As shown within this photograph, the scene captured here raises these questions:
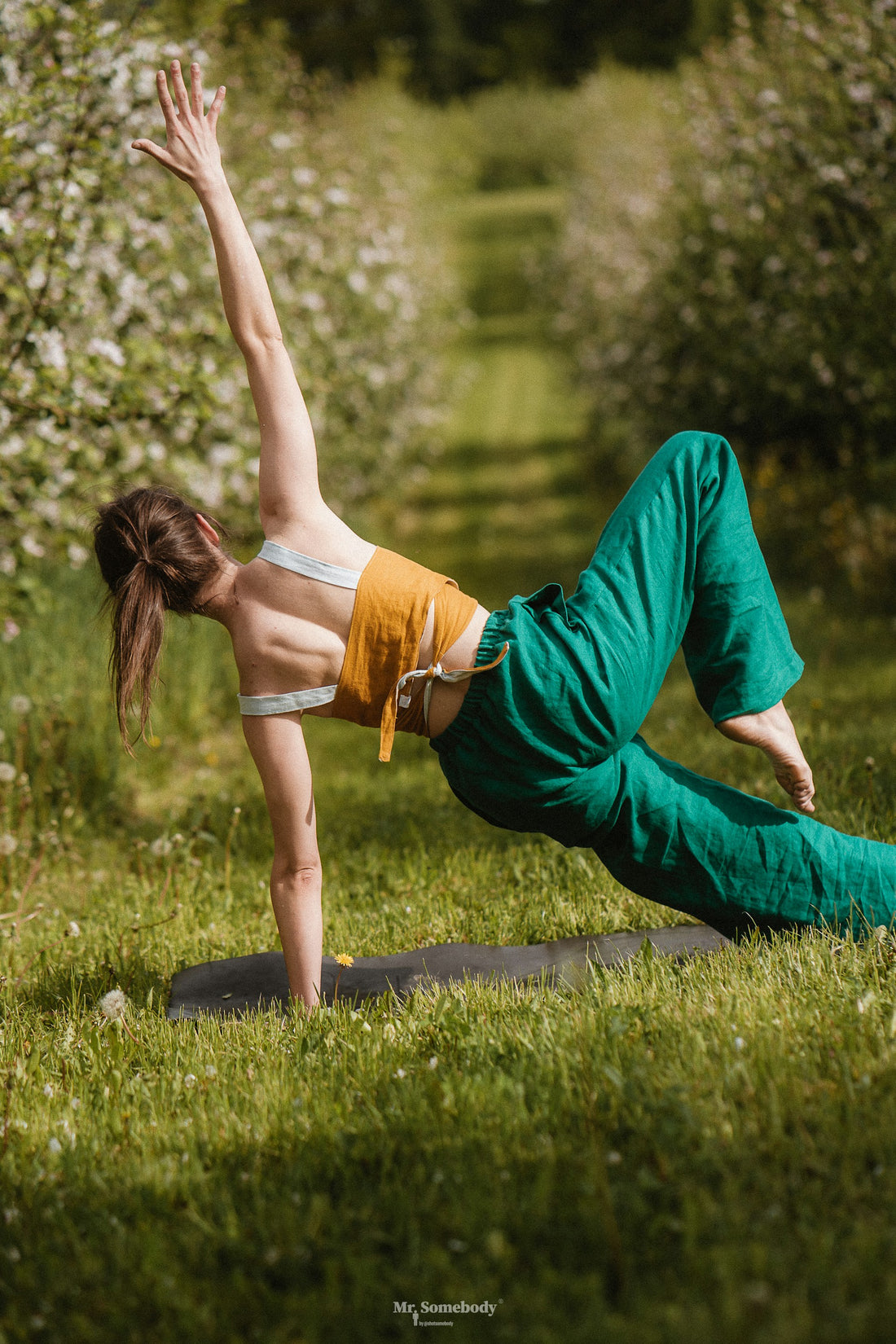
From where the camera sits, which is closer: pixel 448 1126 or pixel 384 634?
pixel 448 1126

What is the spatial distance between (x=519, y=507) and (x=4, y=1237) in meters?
10.4

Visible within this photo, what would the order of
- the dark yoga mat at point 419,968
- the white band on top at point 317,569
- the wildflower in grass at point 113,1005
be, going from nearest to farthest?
the white band on top at point 317,569
the wildflower in grass at point 113,1005
the dark yoga mat at point 419,968

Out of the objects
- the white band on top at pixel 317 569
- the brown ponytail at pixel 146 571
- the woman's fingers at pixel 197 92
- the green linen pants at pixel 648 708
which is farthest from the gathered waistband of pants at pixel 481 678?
the woman's fingers at pixel 197 92

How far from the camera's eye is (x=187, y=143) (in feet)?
8.38

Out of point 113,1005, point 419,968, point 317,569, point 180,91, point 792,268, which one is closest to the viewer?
point 317,569

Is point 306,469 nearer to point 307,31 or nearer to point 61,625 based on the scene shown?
point 61,625

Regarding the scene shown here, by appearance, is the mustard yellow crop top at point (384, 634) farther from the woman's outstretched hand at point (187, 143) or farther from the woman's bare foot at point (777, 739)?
the woman's outstretched hand at point (187, 143)

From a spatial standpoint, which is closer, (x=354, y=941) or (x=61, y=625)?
(x=354, y=941)


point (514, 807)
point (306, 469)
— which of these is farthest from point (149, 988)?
point (306, 469)

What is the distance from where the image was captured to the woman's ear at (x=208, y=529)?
2.61 m

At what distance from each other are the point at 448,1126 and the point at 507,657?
98cm

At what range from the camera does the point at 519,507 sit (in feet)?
39.0

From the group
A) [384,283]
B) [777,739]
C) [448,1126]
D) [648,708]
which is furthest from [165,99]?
[384,283]

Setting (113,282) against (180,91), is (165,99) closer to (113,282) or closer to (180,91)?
(180,91)
